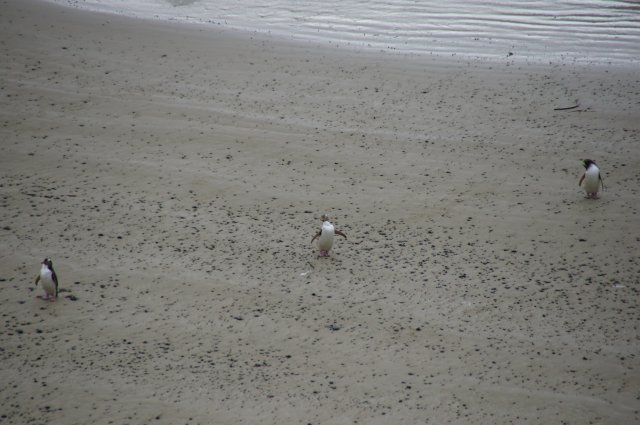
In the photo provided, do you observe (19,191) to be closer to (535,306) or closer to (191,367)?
(191,367)

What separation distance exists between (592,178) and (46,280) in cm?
634

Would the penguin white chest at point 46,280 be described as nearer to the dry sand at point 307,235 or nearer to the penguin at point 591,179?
the dry sand at point 307,235

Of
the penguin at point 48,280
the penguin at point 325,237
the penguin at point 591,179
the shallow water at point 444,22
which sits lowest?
the penguin at point 48,280

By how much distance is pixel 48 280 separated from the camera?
6.89m

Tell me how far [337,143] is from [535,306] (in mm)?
4142

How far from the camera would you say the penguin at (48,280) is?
22.6 ft

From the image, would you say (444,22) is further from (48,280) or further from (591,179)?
(48,280)

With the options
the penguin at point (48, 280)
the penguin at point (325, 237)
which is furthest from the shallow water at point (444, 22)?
the penguin at point (48, 280)

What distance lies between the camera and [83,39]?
13062 millimetres

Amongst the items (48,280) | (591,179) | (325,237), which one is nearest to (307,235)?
(325,237)

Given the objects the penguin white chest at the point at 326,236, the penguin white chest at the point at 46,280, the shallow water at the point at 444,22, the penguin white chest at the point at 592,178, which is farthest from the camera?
the shallow water at the point at 444,22

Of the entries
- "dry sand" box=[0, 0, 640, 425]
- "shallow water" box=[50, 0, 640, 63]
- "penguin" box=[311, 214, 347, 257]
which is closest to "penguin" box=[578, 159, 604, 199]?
"dry sand" box=[0, 0, 640, 425]

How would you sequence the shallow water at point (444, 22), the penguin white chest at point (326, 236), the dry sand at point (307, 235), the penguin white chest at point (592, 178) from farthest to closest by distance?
the shallow water at point (444, 22), the penguin white chest at point (592, 178), the penguin white chest at point (326, 236), the dry sand at point (307, 235)

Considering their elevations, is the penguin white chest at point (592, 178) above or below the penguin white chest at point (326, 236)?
above
